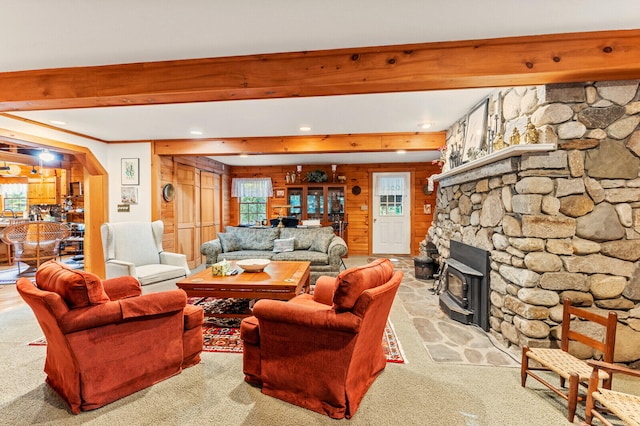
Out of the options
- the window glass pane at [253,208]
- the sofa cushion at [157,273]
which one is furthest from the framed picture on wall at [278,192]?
the sofa cushion at [157,273]

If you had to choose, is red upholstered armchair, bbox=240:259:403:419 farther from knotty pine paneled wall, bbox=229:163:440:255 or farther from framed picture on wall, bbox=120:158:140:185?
knotty pine paneled wall, bbox=229:163:440:255

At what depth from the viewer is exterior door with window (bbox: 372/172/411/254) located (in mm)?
7242

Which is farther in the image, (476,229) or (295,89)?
(476,229)

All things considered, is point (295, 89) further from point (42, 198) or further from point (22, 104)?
point (42, 198)

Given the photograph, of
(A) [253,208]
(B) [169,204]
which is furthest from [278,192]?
(B) [169,204]

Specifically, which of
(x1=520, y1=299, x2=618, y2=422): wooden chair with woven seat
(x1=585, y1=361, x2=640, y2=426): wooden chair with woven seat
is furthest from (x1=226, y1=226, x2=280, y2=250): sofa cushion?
(x1=585, y1=361, x2=640, y2=426): wooden chair with woven seat

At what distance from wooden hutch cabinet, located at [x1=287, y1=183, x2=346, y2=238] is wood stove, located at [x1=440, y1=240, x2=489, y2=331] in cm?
390

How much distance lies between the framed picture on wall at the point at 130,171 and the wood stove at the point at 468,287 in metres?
4.91

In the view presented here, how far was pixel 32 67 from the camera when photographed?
2.34 meters

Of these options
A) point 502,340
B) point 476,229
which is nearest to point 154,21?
point 476,229

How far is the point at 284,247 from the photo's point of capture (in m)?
4.88

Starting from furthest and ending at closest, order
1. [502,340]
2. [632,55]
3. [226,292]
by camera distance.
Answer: [226,292] → [502,340] → [632,55]

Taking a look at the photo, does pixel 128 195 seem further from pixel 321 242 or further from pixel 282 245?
pixel 321 242

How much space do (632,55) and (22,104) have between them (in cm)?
458
